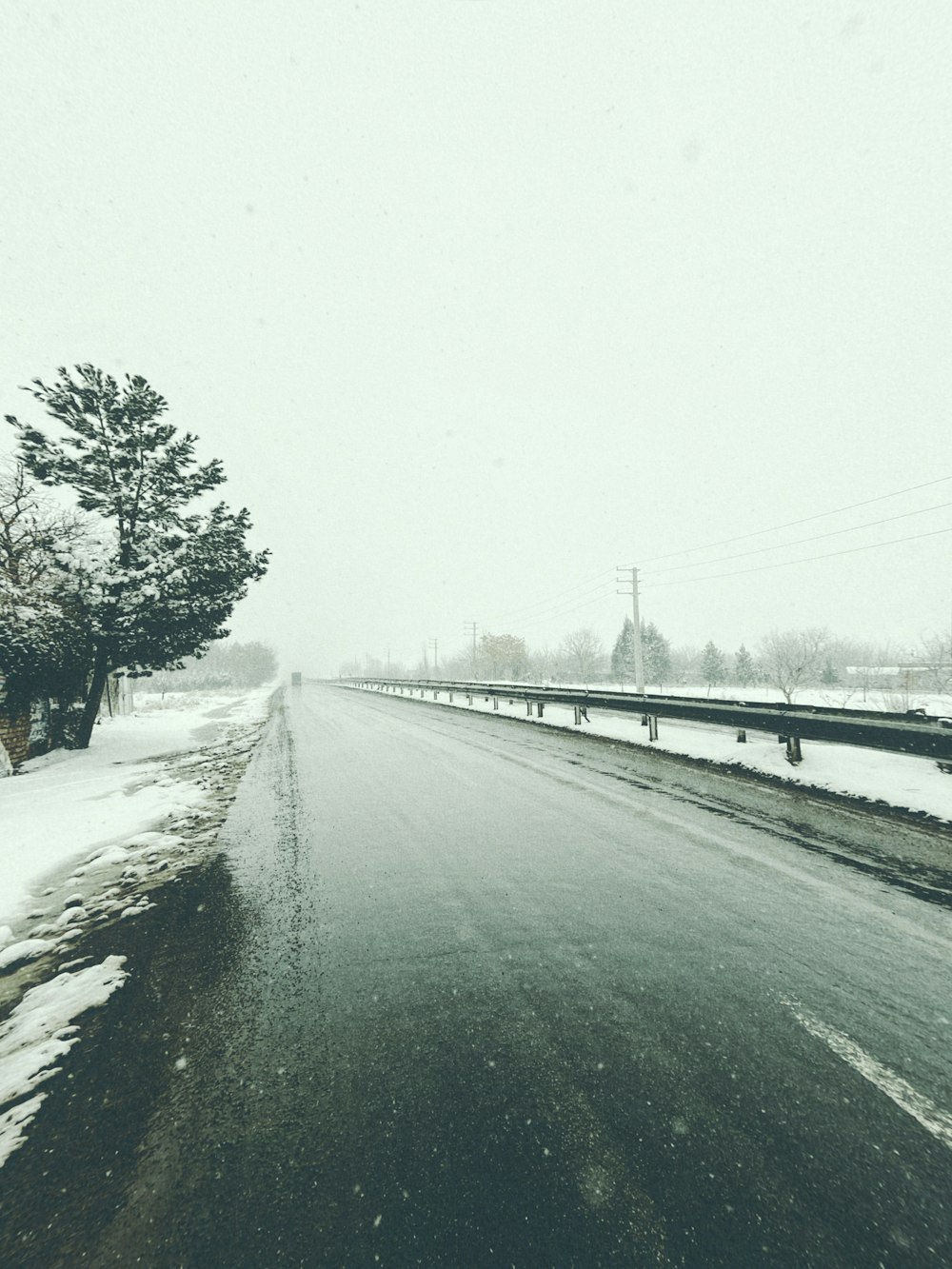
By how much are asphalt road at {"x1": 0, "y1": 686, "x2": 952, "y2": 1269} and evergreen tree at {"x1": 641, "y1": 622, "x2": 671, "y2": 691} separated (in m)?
73.9

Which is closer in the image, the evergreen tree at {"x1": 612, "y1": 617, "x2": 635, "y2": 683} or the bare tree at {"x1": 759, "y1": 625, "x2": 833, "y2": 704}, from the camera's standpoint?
the bare tree at {"x1": 759, "y1": 625, "x2": 833, "y2": 704}

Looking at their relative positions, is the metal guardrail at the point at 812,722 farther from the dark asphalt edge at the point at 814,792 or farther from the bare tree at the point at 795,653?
the bare tree at the point at 795,653

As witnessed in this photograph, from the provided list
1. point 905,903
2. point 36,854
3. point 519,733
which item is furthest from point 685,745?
point 36,854

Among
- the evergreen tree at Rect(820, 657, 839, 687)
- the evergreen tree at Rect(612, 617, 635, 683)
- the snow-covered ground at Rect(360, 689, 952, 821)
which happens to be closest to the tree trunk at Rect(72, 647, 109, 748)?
the snow-covered ground at Rect(360, 689, 952, 821)

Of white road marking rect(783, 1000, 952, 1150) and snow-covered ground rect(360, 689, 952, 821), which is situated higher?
snow-covered ground rect(360, 689, 952, 821)

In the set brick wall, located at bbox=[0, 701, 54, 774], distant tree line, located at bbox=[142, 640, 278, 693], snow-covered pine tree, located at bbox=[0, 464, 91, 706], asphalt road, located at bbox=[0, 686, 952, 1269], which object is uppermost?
distant tree line, located at bbox=[142, 640, 278, 693]

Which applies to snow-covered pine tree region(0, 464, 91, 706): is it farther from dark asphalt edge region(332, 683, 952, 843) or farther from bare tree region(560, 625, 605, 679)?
bare tree region(560, 625, 605, 679)

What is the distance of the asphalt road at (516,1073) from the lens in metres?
1.58

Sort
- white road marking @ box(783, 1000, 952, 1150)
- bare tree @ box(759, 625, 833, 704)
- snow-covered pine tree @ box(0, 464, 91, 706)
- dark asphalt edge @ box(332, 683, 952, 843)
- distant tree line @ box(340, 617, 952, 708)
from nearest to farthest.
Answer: white road marking @ box(783, 1000, 952, 1150)
dark asphalt edge @ box(332, 683, 952, 843)
snow-covered pine tree @ box(0, 464, 91, 706)
bare tree @ box(759, 625, 833, 704)
distant tree line @ box(340, 617, 952, 708)

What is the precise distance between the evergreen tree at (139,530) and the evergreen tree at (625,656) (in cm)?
6792

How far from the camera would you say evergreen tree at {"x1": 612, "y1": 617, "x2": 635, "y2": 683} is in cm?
7650

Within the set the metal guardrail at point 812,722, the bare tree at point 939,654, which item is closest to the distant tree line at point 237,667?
the metal guardrail at point 812,722

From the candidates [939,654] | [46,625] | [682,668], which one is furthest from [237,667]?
[939,654]

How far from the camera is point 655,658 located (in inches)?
2990
